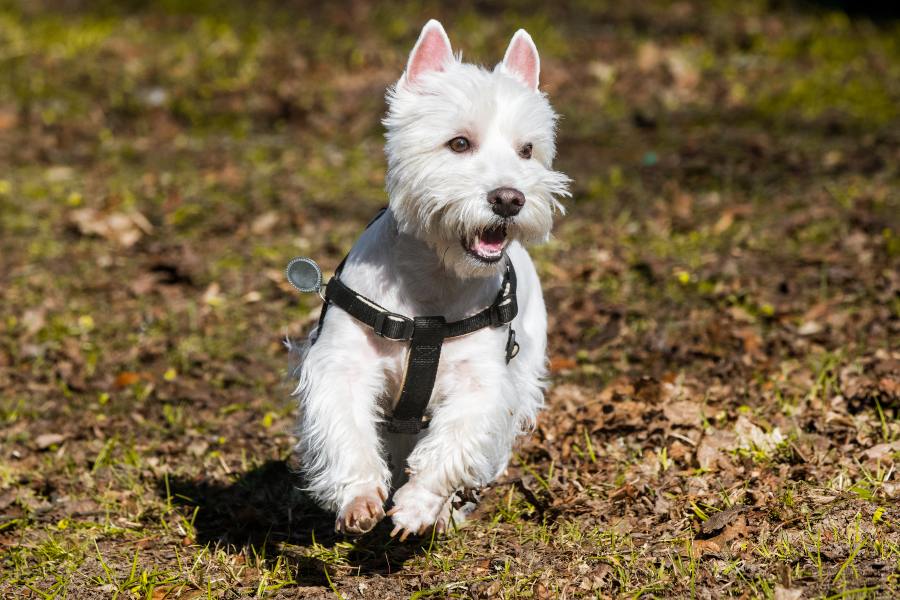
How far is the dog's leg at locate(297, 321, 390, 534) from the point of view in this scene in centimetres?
389

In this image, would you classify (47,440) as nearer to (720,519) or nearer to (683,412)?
(683,412)

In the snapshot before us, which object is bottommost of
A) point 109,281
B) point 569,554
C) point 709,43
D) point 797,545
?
point 109,281

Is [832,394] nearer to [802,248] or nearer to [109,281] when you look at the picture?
[802,248]

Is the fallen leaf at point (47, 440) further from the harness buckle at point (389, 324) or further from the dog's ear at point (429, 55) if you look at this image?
the dog's ear at point (429, 55)

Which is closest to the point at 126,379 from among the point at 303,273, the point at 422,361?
the point at 303,273

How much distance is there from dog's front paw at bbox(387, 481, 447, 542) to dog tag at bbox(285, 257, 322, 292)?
96 centimetres

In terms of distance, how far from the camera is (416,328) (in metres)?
4.11

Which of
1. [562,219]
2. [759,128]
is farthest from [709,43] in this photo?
[562,219]

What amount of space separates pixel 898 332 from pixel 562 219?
3276 mm

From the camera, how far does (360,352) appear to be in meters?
4.16

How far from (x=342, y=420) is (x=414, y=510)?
464 mm

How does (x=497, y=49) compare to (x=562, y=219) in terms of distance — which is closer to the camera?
(x=562, y=219)

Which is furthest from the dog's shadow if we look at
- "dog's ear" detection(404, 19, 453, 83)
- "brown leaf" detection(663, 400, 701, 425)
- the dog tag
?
"dog's ear" detection(404, 19, 453, 83)

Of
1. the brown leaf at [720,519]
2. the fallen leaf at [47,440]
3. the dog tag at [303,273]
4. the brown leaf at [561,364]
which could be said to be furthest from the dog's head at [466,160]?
the fallen leaf at [47,440]
